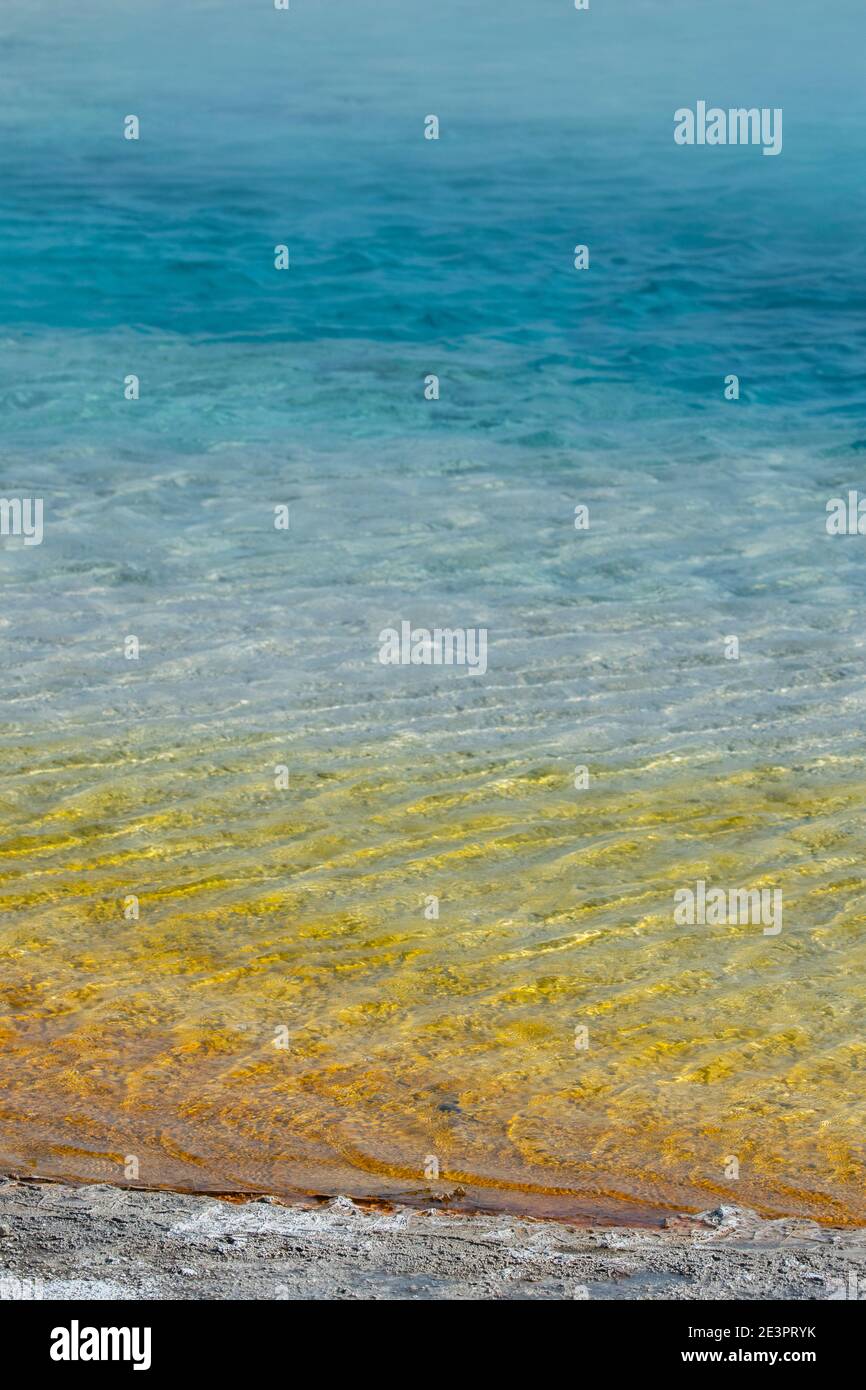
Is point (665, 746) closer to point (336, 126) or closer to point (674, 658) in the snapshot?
point (674, 658)

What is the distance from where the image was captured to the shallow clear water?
15.3ft

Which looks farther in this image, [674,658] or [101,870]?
[674,658]

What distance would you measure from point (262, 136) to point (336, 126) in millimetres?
935

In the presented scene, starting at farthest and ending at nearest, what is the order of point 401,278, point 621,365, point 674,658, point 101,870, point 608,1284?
point 401,278 < point 621,365 < point 674,658 < point 101,870 < point 608,1284

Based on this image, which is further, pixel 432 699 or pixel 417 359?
pixel 417 359

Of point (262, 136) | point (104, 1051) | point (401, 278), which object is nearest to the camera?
point (104, 1051)

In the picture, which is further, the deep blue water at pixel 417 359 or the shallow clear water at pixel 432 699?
the deep blue water at pixel 417 359

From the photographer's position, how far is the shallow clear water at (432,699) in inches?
184

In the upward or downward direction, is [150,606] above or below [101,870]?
above

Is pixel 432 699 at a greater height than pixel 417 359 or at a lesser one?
lesser

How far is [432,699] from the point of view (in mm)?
7285

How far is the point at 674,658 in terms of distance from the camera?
776 centimetres

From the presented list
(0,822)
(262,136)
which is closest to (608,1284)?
(0,822)

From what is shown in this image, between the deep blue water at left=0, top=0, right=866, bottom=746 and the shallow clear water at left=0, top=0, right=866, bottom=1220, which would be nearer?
the shallow clear water at left=0, top=0, right=866, bottom=1220
